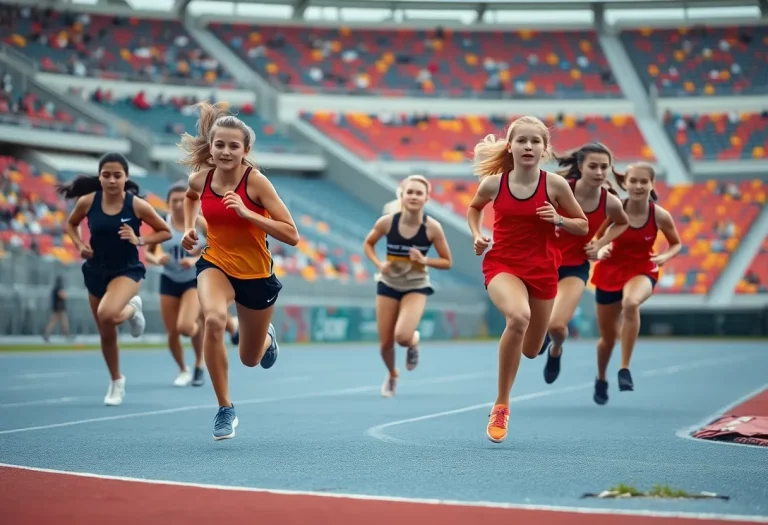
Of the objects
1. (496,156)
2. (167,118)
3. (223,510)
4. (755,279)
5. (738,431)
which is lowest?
(223,510)

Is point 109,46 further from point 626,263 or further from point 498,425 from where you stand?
point 498,425

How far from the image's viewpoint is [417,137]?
176 feet

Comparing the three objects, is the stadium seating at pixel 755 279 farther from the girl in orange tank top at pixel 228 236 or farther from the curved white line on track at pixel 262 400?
the girl in orange tank top at pixel 228 236

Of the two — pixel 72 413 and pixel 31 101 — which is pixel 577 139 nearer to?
pixel 31 101

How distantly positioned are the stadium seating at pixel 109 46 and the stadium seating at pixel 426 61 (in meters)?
2.87

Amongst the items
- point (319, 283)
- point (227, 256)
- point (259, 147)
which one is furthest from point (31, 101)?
point (227, 256)

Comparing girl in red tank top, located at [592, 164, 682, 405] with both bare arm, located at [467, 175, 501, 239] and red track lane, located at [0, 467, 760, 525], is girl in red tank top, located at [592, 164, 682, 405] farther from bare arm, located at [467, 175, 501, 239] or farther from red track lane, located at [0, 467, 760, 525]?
red track lane, located at [0, 467, 760, 525]

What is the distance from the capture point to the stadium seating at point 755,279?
45.1m

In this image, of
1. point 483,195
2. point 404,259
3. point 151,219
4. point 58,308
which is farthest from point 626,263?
point 58,308

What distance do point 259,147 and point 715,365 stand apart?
28247mm

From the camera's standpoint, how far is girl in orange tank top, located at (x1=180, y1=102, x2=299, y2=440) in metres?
8.88

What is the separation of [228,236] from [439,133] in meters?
45.8

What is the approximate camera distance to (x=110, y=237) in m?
12.1

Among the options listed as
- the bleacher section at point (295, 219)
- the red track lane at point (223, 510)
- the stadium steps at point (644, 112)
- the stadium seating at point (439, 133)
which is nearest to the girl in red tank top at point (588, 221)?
the red track lane at point (223, 510)
